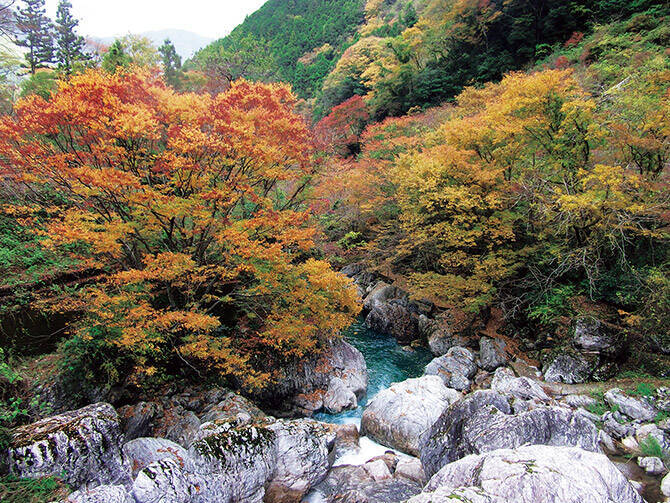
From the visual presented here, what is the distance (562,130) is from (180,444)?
16217 mm

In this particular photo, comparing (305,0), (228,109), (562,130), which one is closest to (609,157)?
(562,130)

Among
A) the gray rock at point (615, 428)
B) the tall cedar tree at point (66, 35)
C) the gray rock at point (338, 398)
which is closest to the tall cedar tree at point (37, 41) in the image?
the tall cedar tree at point (66, 35)

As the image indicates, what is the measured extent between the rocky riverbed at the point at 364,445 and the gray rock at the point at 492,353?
0.83 metres

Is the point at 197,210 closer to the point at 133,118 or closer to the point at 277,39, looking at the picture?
the point at 133,118

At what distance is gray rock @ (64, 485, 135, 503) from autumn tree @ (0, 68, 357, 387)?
10.9ft

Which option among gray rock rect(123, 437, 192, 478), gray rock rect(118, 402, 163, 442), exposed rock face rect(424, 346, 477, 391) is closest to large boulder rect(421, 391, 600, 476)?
exposed rock face rect(424, 346, 477, 391)

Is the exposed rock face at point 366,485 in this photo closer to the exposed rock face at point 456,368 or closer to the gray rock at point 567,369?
the exposed rock face at point 456,368

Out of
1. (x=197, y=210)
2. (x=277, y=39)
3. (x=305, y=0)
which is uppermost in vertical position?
(x=305, y=0)

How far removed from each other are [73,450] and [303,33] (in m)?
71.3

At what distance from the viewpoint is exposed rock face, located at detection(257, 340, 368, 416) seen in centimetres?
1139

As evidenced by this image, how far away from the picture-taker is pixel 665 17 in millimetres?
19359

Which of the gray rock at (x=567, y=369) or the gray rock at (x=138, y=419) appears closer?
the gray rock at (x=138, y=419)

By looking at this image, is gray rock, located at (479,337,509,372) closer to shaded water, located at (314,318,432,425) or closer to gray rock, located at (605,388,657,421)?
shaded water, located at (314,318,432,425)

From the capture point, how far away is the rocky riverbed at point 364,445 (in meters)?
4.98
